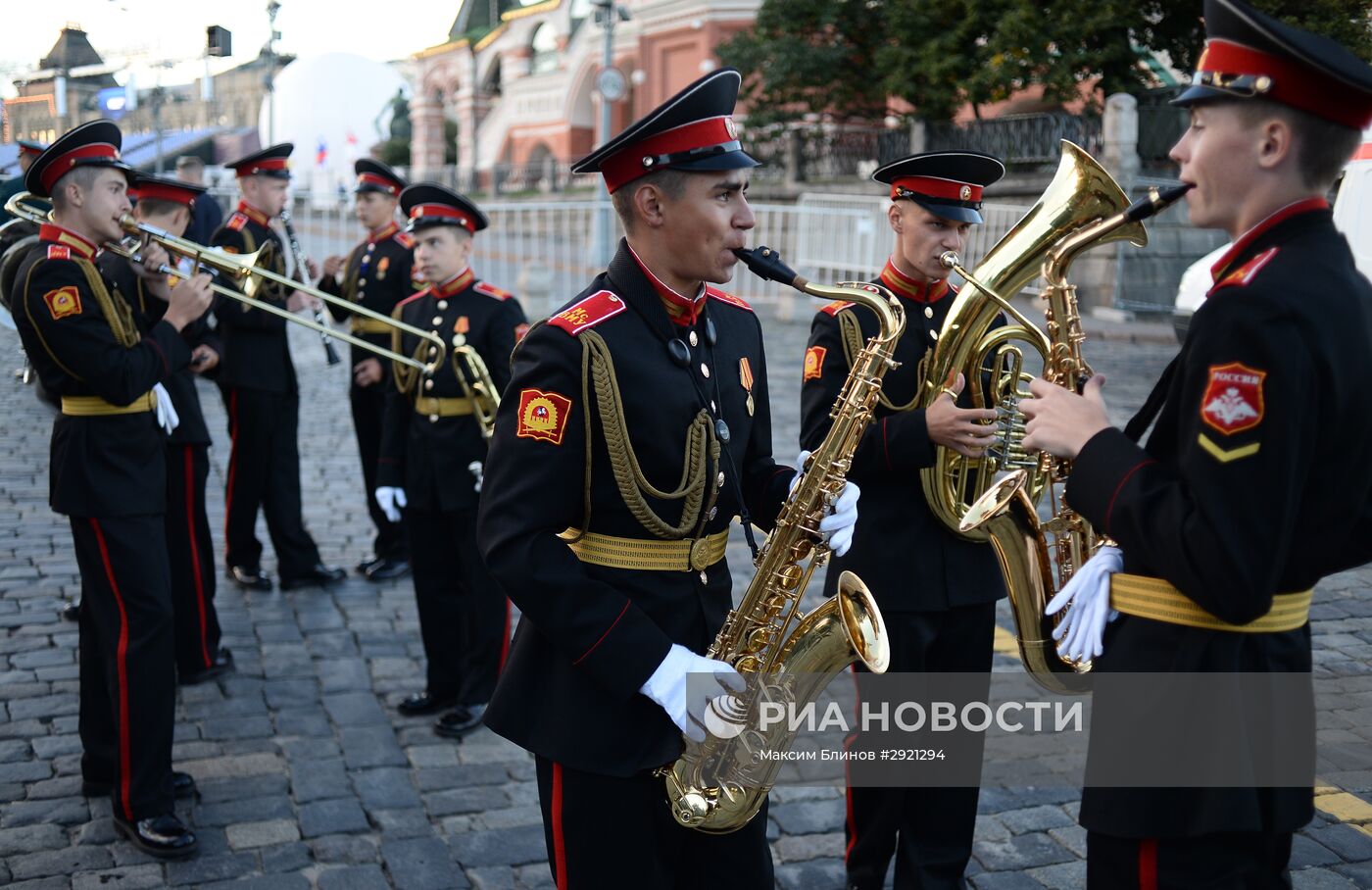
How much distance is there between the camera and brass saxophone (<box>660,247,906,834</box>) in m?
2.75

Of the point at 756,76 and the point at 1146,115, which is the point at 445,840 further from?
the point at 756,76

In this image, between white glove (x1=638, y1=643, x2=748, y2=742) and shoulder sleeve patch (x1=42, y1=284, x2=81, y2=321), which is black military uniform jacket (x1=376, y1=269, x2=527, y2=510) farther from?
white glove (x1=638, y1=643, x2=748, y2=742)

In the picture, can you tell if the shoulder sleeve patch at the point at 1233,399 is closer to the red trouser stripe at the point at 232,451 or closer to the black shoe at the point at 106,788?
the black shoe at the point at 106,788

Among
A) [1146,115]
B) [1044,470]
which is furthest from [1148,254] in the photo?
[1044,470]

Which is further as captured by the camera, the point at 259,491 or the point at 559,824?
the point at 259,491

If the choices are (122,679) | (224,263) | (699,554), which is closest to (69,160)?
(224,263)

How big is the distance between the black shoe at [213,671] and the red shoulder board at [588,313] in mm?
3779

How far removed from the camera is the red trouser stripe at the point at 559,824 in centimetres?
275

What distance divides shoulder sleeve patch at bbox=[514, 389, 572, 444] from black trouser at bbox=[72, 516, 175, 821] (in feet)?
7.85

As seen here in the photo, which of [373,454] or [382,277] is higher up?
[382,277]

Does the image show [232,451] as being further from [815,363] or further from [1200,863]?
[1200,863]

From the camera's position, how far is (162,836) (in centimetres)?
418

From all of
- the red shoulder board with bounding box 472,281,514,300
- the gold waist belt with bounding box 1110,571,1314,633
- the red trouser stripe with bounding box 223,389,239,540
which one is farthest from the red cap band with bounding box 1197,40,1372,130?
the red trouser stripe with bounding box 223,389,239,540

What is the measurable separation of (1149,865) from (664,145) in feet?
5.79
